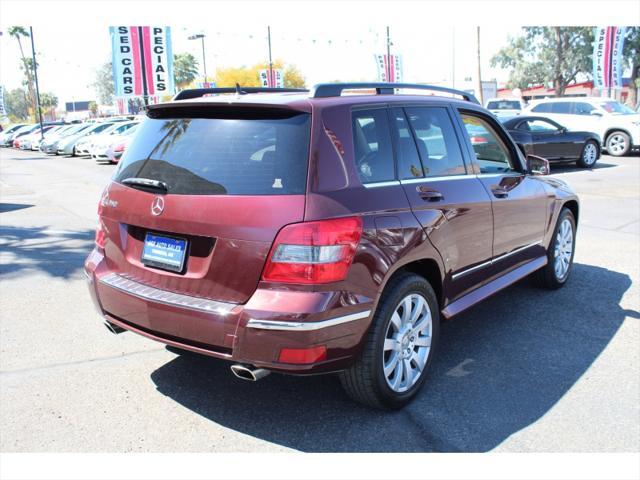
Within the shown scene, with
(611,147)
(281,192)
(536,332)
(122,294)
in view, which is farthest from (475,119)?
(611,147)

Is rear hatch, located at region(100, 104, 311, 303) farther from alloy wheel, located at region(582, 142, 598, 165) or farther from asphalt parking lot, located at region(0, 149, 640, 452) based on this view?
Answer: alloy wheel, located at region(582, 142, 598, 165)

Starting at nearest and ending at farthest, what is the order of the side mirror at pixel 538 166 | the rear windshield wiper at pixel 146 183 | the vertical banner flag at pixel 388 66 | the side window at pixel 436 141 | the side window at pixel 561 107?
the rear windshield wiper at pixel 146 183 < the side window at pixel 436 141 < the side mirror at pixel 538 166 < the side window at pixel 561 107 < the vertical banner flag at pixel 388 66

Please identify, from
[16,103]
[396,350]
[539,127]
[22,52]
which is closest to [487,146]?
[396,350]

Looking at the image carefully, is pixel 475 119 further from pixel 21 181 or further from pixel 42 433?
pixel 21 181

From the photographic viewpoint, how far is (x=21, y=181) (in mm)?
16938

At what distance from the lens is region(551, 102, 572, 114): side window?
67.0 ft

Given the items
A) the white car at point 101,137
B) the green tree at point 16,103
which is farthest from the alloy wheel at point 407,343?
the green tree at point 16,103

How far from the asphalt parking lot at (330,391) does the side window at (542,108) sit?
16.5 metres

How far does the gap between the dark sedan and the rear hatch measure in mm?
14031

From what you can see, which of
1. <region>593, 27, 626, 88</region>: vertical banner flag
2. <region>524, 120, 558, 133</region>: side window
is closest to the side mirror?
<region>524, 120, 558, 133</region>: side window

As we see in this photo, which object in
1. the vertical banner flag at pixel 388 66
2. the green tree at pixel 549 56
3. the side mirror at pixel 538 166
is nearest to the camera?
the side mirror at pixel 538 166

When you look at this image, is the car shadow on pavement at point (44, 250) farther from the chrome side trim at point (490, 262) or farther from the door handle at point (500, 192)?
the door handle at point (500, 192)

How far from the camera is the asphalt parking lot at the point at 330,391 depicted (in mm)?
3137

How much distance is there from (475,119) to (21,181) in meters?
15.7
